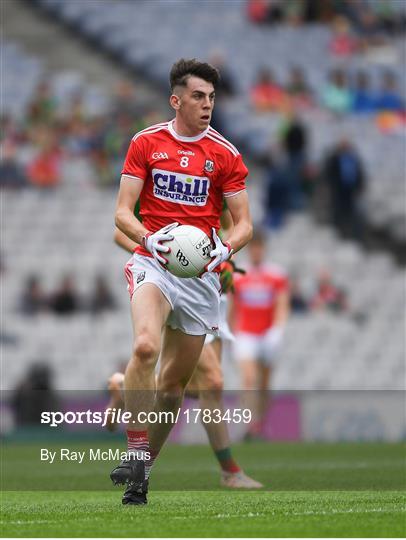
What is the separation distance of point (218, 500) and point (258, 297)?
330 inches

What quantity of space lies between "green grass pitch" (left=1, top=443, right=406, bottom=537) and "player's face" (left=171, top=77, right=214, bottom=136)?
2233mm

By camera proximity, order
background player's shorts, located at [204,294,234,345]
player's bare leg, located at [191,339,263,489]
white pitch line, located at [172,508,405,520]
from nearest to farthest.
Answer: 1. white pitch line, located at [172,508,405,520]
2. background player's shorts, located at [204,294,234,345]
3. player's bare leg, located at [191,339,263,489]

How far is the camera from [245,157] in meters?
26.2

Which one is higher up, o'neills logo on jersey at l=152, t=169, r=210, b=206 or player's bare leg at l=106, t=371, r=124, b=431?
o'neills logo on jersey at l=152, t=169, r=210, b=206

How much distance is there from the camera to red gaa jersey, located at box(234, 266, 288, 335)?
16781 mm

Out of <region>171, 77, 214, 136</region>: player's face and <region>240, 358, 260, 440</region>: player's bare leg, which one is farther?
<region>240, 358, 260, 440</region>: player's bare leg

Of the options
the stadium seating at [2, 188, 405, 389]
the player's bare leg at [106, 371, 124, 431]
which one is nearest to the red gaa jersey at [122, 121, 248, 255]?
the player's bare leg at [106, 371, 124, 431]

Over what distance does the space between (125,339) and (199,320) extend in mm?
12747

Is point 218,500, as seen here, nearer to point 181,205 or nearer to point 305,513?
point 305,513

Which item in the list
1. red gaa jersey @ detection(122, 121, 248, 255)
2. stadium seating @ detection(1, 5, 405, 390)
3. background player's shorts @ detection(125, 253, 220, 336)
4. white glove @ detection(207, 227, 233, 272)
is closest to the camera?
white glove @ detection(207, 227, 233, 272)

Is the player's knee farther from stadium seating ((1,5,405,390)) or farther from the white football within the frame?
stadium seating ((1,5,405,390))

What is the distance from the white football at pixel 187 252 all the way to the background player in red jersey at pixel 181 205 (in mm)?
61

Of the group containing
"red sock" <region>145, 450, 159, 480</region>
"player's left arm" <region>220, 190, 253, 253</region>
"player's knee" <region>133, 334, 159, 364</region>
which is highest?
"player's left arm" <region>220, 190, 253, 253</region>

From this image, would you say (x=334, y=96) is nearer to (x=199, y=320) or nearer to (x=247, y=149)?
(x=247, y=149)
